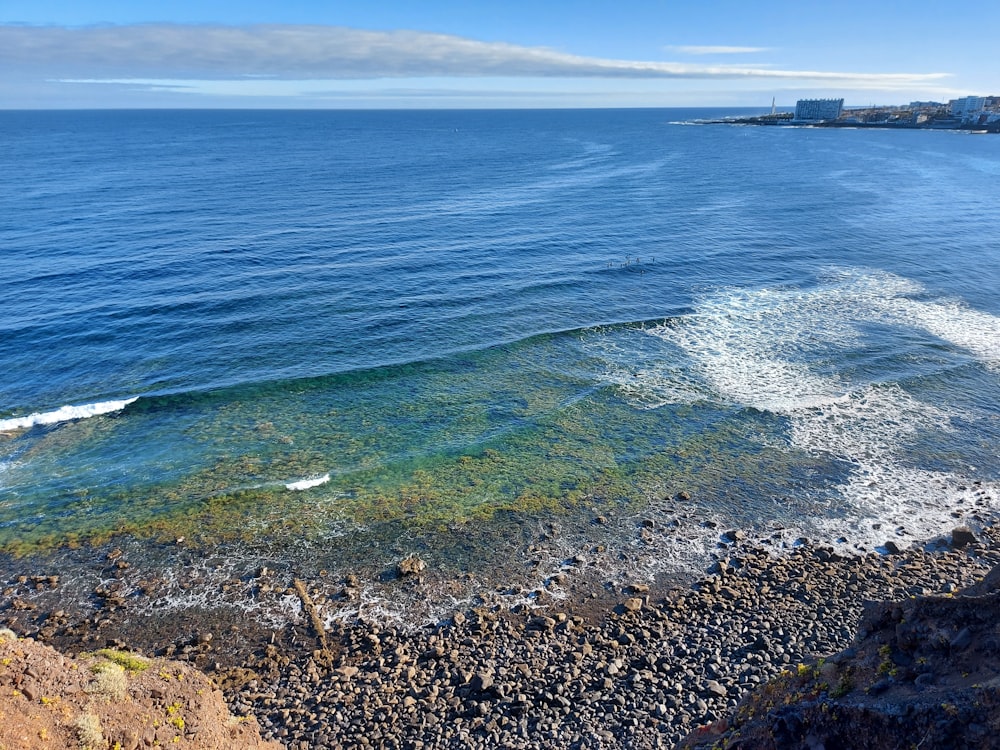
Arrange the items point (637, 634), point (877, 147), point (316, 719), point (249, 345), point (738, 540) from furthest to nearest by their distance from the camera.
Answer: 1. point (877, 147)
2. point (249, 345)
3. point (738, 540)
4. point (637, 634)
5. point (316, 719)

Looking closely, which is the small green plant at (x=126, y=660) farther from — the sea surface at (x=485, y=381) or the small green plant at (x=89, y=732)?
the sea surface at (x=485, y=381)

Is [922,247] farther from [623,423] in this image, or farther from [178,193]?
[178,193]

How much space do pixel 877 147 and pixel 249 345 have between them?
213199 mm

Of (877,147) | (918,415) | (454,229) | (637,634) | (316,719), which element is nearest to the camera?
(316,719)

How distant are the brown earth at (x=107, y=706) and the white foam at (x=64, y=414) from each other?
24.4m

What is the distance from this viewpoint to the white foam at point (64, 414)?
42719 millimetres

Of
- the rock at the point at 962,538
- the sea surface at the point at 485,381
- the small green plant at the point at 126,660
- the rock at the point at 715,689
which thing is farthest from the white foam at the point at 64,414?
the rock at the point at 962,538

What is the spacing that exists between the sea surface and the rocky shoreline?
2587mm

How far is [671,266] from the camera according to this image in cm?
7525

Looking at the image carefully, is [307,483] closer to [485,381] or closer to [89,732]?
[485,381]

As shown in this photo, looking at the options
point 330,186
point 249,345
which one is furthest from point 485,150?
point 249,345

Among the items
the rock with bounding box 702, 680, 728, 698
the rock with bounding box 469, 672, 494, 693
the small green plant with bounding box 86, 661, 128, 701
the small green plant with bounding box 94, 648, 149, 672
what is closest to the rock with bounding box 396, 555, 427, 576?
the rock with bounding box 469, 672, 494, 693

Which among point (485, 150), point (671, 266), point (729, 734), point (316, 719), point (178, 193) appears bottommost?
point (316, 719)

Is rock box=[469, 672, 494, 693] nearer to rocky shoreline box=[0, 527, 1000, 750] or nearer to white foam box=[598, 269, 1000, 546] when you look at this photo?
rocky shoreline box=[0, 527, 1000, 750]
